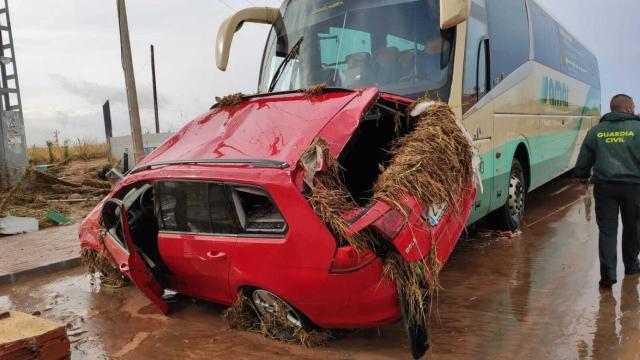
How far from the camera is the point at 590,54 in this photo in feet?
44.6

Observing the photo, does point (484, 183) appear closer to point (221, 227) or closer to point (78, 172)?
point (221, 227)

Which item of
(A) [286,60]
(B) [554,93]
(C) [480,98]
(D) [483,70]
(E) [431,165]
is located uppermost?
(A) [286,60]

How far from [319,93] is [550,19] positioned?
6.99 metres

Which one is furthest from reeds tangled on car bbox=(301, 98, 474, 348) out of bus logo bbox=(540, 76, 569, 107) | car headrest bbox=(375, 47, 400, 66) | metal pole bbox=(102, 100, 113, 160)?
metal pole bbox=(102, 100, 113, 160)

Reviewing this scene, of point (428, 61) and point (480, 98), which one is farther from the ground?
point (428, 61)

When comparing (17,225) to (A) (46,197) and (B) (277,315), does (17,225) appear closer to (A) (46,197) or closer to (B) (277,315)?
(A) (46,197)

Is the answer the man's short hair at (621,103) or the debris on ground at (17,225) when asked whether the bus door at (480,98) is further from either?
the debris on ground at (17,225)

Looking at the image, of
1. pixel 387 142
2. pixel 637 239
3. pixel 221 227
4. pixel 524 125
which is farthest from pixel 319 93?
pixel 524 125

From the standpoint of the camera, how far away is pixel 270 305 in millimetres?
3838

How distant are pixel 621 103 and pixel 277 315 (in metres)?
3.87

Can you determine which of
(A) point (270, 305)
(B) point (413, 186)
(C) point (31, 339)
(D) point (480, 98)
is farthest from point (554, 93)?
(C) point (31, 339)

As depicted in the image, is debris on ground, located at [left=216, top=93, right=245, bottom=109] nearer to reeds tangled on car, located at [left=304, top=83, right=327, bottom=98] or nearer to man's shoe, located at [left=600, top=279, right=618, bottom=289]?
reeds tangled on car, located at [left=304, top=83, right=327, bottom=98]

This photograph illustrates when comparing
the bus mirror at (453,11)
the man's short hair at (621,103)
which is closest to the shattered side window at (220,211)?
the bus mirror at (453,11)

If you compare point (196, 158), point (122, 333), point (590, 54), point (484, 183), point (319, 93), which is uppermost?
point (590, 54)
